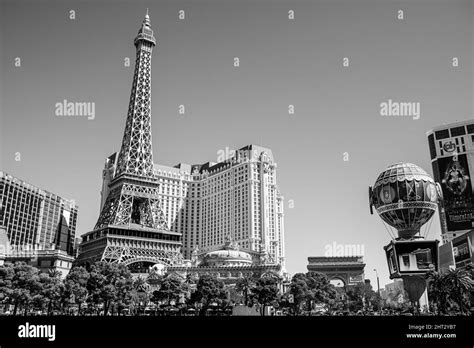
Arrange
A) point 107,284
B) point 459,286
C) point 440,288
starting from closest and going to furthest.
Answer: point 459,286
point 440,288
point 107,284

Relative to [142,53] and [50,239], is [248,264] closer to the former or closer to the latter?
[142,53]

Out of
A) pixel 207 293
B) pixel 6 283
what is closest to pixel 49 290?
pixel 6 283

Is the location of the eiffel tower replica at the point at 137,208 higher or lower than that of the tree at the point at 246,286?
higher

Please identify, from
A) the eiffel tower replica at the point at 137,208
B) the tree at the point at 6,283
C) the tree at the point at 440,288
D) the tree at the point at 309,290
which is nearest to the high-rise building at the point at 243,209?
the eiffel tower replica at the point at 137,208

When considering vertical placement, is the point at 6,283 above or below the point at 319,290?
above

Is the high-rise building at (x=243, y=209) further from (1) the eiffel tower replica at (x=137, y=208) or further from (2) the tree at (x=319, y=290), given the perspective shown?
(2) the tree at (x=319, y=290)

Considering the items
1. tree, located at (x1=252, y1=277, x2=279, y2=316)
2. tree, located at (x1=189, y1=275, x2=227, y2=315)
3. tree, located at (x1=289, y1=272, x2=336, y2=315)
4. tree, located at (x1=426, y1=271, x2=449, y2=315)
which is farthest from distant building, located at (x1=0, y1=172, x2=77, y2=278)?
tree, located at (x1=426, y1=271, x2=449, y2=315)

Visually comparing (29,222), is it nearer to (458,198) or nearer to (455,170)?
(458,198)
